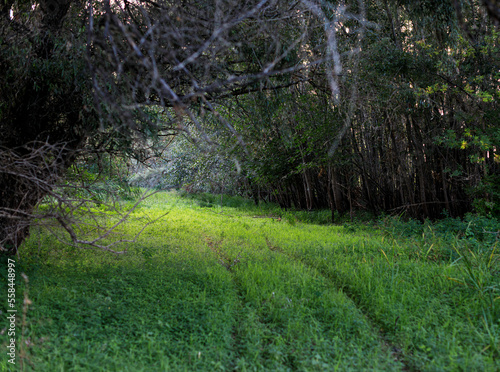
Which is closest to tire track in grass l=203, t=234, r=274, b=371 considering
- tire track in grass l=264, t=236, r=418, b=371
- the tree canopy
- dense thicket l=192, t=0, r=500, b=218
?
tire track in grass l=264, t=236, r=418, b=371

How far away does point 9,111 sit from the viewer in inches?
184

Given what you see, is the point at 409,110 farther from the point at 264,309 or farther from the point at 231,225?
the point at 264,309

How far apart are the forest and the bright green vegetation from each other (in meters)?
0.02

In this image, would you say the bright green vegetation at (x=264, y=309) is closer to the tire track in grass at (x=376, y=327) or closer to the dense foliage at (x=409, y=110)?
the tire track in grass at (x=376, y=327)

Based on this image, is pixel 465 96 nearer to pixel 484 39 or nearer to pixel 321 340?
pixel 484 39

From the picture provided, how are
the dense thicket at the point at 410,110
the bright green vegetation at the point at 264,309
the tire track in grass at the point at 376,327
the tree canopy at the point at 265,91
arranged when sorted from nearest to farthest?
the bright green vegetation at the point at 264,309 → the tire track in grass at the point at 376,327 → the tree canopy at the point at 265,91 → the dense thicket at the point at 410,110

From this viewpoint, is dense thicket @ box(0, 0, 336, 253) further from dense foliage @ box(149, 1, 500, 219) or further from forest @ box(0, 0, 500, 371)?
dense foliage @ box(149, 1, 500, 219)

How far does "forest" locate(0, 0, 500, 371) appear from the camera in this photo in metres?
3.04

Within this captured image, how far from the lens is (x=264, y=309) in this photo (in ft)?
12.9

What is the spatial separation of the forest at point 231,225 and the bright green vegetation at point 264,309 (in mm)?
25

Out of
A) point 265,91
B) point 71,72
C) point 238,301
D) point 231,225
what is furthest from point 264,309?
point 231,225

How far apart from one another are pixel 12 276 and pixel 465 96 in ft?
27.3

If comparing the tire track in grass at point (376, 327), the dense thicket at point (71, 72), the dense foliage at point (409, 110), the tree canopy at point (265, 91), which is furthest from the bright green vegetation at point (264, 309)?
the dense foliage at point (409, 110)

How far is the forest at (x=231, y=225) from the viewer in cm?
304
